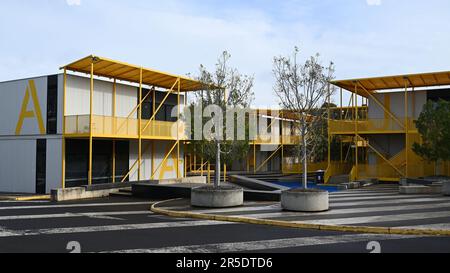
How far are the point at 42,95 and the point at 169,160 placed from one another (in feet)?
29.4

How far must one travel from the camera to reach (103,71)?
21.7m

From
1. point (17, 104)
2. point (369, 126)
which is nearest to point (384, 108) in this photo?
point (369, 126)

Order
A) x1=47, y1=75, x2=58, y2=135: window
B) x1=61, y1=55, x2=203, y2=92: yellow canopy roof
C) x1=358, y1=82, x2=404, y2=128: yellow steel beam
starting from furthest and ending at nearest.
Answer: x1=358, y1=82, x2=404, y2=128: yellow steel beam < x1=47, y1=75, x2=58, y2=135: window < x1=61, y1=55, x2=203, y2=92: yellow canopy roof

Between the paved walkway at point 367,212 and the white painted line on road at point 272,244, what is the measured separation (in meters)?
1.38

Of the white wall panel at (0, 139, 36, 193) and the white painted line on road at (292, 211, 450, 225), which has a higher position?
the white wall panel at (0, 139, 36, 193)

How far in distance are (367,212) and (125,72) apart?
47.2 feet

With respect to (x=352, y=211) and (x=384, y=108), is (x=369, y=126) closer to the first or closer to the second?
(x=384, y=108)

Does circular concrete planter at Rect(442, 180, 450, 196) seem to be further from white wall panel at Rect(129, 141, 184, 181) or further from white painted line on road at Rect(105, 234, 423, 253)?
white wall panel at Rect(129, 141, 184, 181)

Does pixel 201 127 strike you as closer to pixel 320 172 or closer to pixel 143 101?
pixel 143 101

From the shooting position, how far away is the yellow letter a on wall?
21.4 m

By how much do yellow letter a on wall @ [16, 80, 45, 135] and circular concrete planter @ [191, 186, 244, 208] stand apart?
415 inches

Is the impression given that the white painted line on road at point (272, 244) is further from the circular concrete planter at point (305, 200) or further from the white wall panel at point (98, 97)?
the white wall panel at point (98, 97)

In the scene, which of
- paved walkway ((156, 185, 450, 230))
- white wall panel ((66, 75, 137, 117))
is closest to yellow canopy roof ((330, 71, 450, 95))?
paved walkway ((156, 185, 450, 230))
